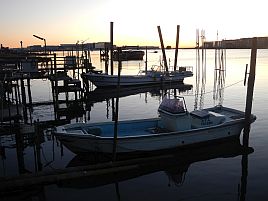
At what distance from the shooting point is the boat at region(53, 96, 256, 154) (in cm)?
1363

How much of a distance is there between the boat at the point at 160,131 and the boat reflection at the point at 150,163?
0.48 m

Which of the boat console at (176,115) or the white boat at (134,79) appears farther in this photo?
the white boat at (134,79)

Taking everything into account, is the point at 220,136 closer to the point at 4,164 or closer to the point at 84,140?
the point at 84,140

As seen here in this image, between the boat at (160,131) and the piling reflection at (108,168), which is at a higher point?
the boat at (160,131)

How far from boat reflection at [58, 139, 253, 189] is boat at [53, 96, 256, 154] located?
484 mm

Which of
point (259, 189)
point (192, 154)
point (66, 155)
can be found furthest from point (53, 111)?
point (259, 189)

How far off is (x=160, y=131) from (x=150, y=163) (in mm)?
2447

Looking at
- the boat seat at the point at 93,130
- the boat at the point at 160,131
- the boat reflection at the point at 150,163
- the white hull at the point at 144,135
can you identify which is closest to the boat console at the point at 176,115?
the boat at the point at 160,131

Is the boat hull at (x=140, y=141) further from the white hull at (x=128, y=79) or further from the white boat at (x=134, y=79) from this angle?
the white hull at (x=128, y=79)

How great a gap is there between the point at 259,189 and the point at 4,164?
36.6 ft

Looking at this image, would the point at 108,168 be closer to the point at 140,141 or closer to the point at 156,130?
the point at 140,141

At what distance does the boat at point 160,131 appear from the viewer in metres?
13.6

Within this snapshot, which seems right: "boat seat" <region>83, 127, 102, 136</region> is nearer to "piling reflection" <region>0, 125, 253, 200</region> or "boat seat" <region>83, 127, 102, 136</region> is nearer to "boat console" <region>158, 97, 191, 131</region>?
"piling reflection" <region>0, 125, 253, 200</region>

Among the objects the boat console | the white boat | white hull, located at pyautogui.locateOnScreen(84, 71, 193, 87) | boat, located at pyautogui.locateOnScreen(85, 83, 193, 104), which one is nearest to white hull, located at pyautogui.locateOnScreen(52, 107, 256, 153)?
the boat console
